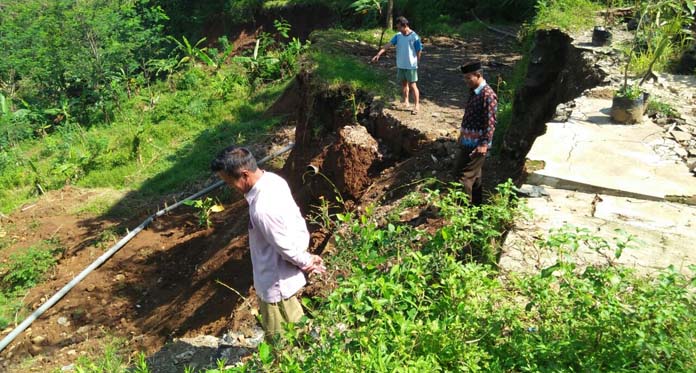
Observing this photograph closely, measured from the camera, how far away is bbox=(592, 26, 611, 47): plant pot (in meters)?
7.16

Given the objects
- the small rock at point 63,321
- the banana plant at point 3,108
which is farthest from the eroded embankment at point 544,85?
the banana plant at point 3,108

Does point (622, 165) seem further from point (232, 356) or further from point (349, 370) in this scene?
point (232, 356)

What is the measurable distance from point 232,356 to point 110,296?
4.20 metres

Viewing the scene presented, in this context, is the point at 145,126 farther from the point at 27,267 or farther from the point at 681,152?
the point at 681,152

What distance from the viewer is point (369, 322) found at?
2750 mm

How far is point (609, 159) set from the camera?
466 cm

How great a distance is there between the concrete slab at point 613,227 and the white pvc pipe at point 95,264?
639 cm

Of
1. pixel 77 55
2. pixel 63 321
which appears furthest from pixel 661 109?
pixel 77 55

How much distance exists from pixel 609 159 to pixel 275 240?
9.64 ft

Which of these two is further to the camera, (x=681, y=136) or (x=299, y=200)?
(x=299, y=200)

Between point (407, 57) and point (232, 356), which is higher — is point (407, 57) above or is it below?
above

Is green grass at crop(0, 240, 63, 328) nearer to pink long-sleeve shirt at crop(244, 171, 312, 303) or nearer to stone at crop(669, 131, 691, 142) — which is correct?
pink long-sleeve shirt at crop(244, 171, 312, 303)

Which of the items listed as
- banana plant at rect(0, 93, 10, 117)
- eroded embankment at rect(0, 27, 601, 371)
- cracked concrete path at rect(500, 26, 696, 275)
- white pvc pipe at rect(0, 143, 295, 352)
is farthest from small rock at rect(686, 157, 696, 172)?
banana plant at rect(0, 93, 10, 117)

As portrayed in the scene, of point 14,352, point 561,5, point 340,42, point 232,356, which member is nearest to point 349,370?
point 232,356
